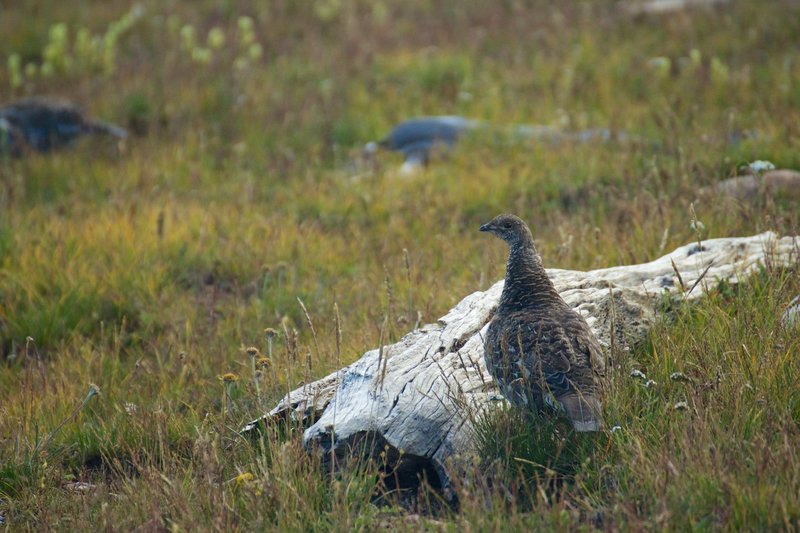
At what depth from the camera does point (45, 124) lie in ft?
32.4

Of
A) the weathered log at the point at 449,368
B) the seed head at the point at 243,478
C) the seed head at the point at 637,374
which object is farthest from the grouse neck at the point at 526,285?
the seed head at the point at 243,478

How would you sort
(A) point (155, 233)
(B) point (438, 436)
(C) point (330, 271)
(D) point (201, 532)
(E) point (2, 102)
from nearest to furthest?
(D) point (201, 532), (B) point (438, 436), (C) point (330, 271), (A) point (155, 233), (E) point (2, 102)

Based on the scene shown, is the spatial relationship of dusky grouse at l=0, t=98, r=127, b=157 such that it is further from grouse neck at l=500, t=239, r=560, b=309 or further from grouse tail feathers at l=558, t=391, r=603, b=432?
grouse tail feathers at l=558, t=391, r=603, b=432

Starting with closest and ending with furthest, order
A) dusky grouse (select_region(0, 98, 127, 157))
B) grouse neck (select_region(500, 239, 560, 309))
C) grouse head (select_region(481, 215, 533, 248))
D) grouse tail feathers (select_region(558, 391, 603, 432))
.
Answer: grouse tail feathers (select_region(558, 391, 603, 432)), grouse neck (select_region(500, 239, 560, 309)), grouse head (select_region(481, 215, 533, 248)), dusky grouse (select_region(0, 98, 127, 157))

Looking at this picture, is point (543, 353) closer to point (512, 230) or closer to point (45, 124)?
point (512, 230)

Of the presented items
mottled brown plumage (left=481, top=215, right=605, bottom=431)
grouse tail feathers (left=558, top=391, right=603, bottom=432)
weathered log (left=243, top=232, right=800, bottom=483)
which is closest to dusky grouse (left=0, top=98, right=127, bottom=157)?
weathered log (left=243, top=232, right=800, bottom=483)

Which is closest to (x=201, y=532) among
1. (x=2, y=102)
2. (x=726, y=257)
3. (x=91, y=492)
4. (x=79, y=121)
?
(x=91, y=492)

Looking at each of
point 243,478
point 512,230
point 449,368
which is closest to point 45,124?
point 512,230

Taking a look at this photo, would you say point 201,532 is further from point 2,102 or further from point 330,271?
point 2,102

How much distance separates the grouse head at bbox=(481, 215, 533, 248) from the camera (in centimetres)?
437

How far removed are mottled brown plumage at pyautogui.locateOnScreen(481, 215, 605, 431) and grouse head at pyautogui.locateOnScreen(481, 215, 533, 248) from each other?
287 millimetres

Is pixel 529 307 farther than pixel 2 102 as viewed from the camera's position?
No

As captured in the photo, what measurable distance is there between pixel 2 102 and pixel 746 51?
9.88m

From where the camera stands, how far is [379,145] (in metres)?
9.95
